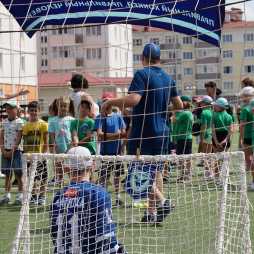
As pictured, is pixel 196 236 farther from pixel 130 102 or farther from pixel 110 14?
pixel 110 14

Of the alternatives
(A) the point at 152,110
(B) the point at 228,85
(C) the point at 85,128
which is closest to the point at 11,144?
(C) the point at 85,128

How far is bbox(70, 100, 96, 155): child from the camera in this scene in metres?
6.25

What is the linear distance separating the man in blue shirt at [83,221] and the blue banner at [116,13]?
2.20 meters

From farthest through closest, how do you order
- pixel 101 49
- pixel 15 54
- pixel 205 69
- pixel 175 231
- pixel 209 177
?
1. pixel 205 69
2. pixel 101 49
3. pixel 175 231
4. pixel 15 54
5. pixel 209 177

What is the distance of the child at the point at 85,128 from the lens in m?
6.25

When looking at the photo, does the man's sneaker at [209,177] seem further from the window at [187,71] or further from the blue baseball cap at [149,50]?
the window at [187,71]

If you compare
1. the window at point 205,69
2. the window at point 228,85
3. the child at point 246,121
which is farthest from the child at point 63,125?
the window at point 205,69

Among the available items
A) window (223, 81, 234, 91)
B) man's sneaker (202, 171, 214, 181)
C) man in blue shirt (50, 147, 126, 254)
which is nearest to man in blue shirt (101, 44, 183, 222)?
man's sneaker (202, 171, 214, 181)

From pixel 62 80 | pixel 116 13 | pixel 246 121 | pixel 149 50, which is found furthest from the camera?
pixel 62 80

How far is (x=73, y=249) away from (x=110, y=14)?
8.88 ft

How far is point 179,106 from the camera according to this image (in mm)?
4469

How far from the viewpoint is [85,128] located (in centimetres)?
650

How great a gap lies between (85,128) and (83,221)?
3.66 meters

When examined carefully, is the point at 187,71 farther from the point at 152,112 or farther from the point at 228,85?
the point at 152,112
